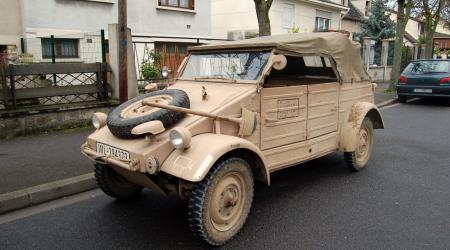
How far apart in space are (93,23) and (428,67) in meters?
12.1

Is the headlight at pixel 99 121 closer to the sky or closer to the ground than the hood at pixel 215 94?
closer to the ground

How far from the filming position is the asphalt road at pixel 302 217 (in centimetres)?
376

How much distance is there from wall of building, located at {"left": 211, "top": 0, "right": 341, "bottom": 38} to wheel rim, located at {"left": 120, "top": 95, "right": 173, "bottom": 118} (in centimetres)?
1859

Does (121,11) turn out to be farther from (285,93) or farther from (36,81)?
(285,93)

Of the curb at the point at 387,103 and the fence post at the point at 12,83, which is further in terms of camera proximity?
the curb at the point at 387,103

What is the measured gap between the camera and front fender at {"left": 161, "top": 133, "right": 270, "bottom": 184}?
3.33 meters

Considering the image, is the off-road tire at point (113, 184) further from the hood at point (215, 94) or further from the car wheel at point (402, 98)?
the car wheel at point (402, 98)

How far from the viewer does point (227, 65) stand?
4895 millimetres

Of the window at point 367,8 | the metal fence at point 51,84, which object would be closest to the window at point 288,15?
the window at point 367,8

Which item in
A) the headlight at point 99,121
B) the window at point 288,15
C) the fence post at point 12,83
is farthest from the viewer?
the window at point 288,15

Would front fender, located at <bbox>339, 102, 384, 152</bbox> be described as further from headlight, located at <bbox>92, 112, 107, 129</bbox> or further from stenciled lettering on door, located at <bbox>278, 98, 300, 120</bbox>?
headlight, located at <bbox>92, 112, 107, 129</bbox>

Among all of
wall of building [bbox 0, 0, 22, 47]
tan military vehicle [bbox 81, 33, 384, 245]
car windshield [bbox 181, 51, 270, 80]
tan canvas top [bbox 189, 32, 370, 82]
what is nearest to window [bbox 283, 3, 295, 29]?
wall of building [bbox 0, 0, 22, 47]

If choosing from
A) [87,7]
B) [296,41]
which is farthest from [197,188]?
[87,7]

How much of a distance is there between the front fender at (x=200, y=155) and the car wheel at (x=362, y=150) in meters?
2.51
